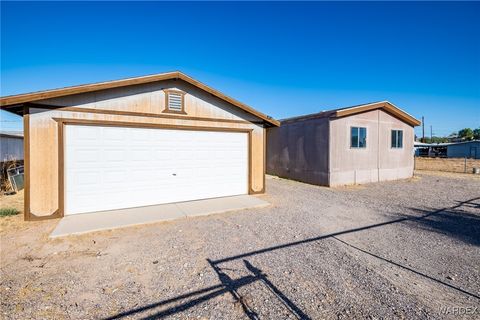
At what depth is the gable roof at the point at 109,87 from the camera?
5.29 metres

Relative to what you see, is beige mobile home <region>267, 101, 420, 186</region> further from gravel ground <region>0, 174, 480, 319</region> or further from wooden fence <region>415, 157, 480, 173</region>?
wooden fence <region>415, 157, 480, 173</region>

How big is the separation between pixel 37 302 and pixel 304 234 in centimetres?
429

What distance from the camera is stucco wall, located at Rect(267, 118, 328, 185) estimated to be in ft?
36.9

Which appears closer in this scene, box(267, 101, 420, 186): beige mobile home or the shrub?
the shrub

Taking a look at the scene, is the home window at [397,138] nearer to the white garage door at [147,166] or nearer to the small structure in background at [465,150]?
the white garage door at [147,166]

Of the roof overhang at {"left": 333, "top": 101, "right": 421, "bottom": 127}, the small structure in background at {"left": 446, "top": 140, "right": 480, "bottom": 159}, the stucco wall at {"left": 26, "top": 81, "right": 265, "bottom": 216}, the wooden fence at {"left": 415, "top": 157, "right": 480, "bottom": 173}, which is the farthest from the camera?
the small structure in background at {"left": 446, "top": 140, "right": 480, "bottom": 159}

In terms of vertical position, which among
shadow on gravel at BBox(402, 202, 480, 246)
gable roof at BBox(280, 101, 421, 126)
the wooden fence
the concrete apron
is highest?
gable roof at BBox(280, 101, 421, 126)

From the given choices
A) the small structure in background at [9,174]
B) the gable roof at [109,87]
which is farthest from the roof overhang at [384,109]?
the small structure in background at [9,174]

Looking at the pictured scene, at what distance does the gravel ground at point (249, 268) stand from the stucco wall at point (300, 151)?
18.1ft

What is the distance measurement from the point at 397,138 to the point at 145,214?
44.6 ft

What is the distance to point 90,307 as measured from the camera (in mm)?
2693

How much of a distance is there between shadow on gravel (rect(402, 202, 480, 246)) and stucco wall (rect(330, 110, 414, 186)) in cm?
449

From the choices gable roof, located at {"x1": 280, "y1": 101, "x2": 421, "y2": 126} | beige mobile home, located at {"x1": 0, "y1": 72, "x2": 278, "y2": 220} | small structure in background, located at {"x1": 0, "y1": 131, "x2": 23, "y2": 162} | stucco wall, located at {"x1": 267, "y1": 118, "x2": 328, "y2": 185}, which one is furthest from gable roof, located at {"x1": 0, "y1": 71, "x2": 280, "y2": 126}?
small structure in background, located at {"x1": 0, "y1": 131, "x2": 23, "y2": 162}

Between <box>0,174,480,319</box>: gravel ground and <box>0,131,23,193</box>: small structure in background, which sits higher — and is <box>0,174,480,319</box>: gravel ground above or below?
below
